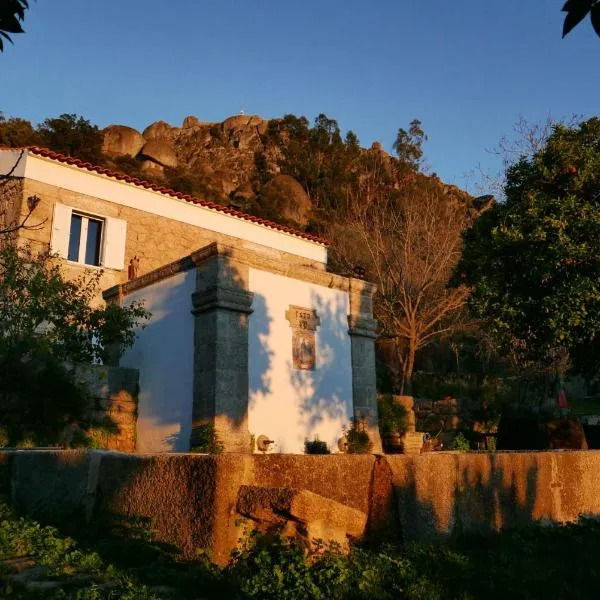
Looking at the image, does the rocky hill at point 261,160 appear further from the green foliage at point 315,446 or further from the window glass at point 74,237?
the green foliage at point 315,446

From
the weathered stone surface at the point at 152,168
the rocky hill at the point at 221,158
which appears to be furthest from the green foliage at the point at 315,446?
the weathered stone surface at the point at 152,168

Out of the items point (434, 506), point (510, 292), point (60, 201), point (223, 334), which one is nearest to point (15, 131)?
point (60, 201)

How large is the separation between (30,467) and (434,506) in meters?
3.17

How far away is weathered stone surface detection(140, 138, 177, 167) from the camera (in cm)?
3959

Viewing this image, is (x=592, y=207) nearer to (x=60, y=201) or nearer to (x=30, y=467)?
(x=30, y=467)

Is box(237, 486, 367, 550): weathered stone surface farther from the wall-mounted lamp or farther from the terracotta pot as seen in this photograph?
the wall-mounted lamp

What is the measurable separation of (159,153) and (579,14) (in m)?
40.3

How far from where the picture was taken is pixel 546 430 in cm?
1160

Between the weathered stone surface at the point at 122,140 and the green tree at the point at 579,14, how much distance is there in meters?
40.2

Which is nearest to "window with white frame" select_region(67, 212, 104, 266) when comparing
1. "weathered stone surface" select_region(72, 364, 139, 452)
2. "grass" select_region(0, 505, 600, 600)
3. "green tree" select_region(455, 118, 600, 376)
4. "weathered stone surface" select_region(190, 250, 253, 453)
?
"weathered stone surface" select_region(72, 364, 139, 452)

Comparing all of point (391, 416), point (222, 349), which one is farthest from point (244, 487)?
point (391, 416)

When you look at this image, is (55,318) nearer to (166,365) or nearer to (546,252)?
(166,365)

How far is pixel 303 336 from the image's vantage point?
11047 mm

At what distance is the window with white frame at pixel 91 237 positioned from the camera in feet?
48.8
